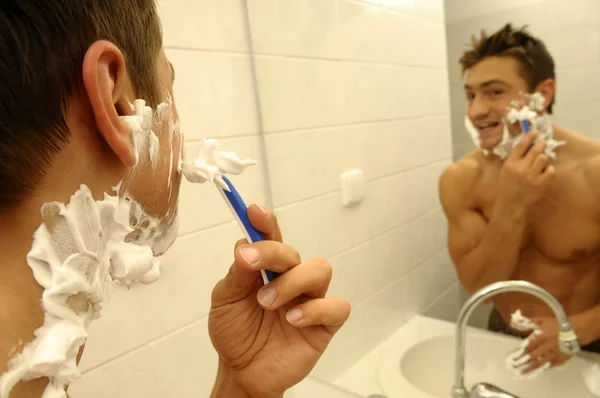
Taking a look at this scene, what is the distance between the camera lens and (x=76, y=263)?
329 millimetres

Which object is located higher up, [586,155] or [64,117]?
[64,117]

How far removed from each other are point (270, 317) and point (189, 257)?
1.01ft

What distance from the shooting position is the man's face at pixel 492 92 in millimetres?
976

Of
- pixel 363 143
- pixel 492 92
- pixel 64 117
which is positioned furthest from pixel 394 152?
pixel 64 117

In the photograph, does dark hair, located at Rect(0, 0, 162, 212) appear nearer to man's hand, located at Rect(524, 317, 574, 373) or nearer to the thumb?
the thumb

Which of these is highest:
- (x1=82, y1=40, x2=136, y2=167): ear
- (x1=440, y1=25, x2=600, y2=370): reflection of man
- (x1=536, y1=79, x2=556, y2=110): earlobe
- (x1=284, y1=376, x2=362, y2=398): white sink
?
(x1=82, y1=40, x2=136, y2=167): ear

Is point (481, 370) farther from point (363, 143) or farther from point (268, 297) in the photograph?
point (268, 297)

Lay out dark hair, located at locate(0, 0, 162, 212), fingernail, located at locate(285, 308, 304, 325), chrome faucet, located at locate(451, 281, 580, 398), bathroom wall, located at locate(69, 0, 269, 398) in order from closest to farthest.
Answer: dark hair, located at locate(0, 0, 162, 212), fingernail, located at locate(285, 308, 304, 325), bathroom wall, located at locate(69, 0, 269, 398), chrome faucet, located at locate(451, 281, 580, 398)

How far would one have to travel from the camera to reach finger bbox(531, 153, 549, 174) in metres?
0.95

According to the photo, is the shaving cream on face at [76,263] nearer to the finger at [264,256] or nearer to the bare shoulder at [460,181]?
the finger at [264,256]

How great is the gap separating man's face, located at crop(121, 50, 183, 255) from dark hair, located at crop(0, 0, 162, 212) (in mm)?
76

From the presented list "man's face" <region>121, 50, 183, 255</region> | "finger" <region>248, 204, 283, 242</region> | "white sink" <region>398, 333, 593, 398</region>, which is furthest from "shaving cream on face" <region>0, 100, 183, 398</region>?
"white sink" <region>398, 333, 593, 398</region>

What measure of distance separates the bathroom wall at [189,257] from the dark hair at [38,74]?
47cm

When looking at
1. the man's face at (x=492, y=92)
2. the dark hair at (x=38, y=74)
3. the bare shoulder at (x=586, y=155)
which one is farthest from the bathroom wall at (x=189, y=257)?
the bare shoulder at (x=586, y=155)
